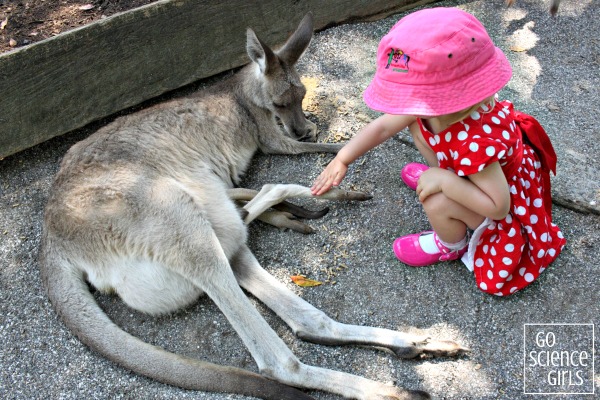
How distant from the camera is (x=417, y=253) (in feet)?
9.63

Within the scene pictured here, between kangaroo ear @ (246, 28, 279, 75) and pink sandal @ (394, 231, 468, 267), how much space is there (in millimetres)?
1476

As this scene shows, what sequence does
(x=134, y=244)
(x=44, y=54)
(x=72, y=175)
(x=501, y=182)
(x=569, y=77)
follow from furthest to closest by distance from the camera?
(x=569, y=77)
(x=44, y=54)
(x=72, y=175)
(x=134, y=244)
(x=501, y=182)

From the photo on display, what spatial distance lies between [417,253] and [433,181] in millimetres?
520

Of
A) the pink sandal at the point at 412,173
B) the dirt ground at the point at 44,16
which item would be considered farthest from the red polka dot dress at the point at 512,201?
the dirt ground at the point at 44,16

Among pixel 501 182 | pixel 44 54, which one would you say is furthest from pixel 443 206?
pixel 44 54

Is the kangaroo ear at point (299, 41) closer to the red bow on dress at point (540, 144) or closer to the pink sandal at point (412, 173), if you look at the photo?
the pink sandal at point (412, 173)

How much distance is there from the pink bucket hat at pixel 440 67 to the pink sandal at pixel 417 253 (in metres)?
0.91

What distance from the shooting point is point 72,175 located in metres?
3.08

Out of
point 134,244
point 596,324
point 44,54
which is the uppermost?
point 44,54

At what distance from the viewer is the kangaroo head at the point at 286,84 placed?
3.73 m

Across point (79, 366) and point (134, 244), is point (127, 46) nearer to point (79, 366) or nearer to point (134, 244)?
point (134, 244)

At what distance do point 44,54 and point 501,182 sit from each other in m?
2.77

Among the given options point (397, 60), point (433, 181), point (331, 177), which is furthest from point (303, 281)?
point (397, 60)

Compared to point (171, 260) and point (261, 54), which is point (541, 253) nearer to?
point (171, 260)
